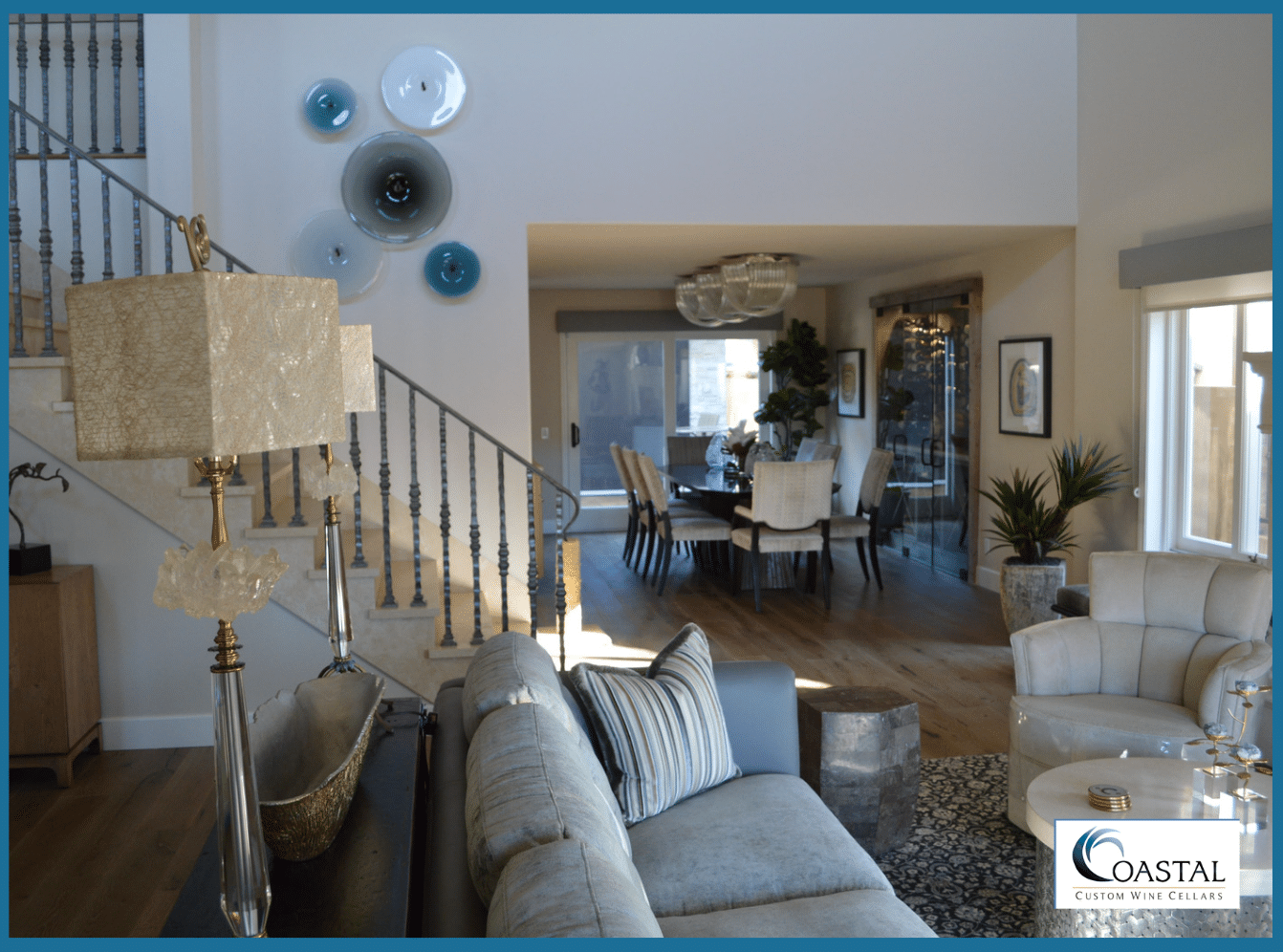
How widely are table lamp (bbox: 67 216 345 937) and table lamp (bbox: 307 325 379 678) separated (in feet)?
4.21

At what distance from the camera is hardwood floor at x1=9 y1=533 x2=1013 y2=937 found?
3.11m

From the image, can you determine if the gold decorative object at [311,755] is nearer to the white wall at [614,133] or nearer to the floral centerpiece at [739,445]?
the white wall at [614,133]

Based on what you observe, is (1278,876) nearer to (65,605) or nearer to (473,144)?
(65,605)

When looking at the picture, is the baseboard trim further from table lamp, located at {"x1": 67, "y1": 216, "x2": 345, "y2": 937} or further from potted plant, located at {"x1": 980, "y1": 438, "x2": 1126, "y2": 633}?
potted plant, located at {"x1": 980, "y1": 438, "x2": 1126, "y2": 633}

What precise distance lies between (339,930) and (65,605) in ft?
10.1

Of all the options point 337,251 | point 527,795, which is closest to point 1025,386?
point 337,251

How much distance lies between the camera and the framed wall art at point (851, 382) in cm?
931

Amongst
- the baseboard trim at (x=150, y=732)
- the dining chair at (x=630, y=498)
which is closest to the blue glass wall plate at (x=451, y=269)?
the baseboard trim at (x=150, y=732)

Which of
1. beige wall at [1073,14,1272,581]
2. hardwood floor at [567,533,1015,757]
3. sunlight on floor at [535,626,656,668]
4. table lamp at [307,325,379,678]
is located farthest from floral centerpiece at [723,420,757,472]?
table lamp at [307,325,379,678]

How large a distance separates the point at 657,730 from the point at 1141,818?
3.86ft

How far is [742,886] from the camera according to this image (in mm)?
2164

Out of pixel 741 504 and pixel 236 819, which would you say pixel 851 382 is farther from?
pixel 236 819

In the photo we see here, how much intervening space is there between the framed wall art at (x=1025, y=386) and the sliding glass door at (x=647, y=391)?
3923 millimetres

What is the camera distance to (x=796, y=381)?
10172 mm
